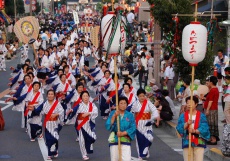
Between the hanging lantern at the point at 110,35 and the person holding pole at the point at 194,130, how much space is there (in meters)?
1.68

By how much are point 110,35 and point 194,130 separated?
230 centimetres

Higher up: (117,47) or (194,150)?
(117,47)

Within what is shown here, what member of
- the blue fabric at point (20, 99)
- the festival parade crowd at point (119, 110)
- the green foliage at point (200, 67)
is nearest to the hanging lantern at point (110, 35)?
the festival parade crowd at point (119, 110)

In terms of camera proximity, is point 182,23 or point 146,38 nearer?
point 182,23

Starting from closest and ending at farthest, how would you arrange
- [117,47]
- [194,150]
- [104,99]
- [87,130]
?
[194,150] → [117,47] → [87,130] → [104,99]

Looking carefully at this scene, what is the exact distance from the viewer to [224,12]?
89.1ft

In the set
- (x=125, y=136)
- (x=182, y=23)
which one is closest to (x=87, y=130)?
(x=125, y=136)

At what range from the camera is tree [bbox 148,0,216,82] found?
53.4 ft

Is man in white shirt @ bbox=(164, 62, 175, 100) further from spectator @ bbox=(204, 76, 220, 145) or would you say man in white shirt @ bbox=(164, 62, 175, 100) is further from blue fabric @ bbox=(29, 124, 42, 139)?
blue fabric @ bbox=(29, 124, 42, 139)

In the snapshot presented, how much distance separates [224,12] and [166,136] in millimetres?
13123

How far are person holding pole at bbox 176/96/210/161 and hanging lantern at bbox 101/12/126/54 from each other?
1.68m

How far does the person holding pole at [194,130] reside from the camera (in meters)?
9.66

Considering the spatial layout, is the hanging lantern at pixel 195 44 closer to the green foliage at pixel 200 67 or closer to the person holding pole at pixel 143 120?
the person holding pole at pixel 143 120

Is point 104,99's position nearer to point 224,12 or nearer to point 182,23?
point 182,23
